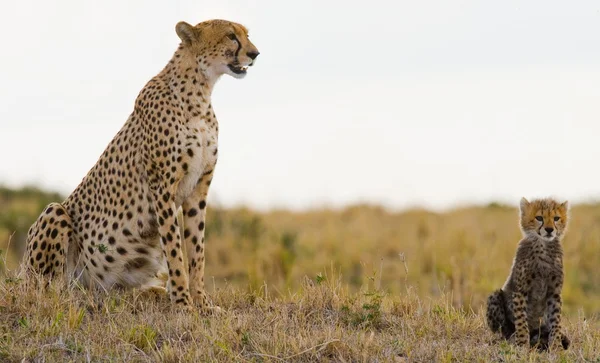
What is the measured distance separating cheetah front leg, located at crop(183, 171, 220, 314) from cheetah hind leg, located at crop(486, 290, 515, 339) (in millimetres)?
1563

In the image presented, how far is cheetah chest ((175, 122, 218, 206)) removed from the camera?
A: 5332 mm

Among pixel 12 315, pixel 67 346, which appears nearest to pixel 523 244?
pixel 67 346

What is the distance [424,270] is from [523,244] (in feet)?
19.2

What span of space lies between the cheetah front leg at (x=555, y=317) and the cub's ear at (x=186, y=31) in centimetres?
238

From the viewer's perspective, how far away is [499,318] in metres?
5.12

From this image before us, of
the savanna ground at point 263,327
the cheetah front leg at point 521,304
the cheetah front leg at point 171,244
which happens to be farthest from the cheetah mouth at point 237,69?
the cheetah front leg at point 521,304

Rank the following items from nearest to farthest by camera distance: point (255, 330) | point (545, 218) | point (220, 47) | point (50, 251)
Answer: point (255, 330), point (545, 218), point (220, 47), point (50, 251)

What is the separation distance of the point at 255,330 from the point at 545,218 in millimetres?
1586

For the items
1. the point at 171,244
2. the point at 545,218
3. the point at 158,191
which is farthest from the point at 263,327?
the point at 545,218

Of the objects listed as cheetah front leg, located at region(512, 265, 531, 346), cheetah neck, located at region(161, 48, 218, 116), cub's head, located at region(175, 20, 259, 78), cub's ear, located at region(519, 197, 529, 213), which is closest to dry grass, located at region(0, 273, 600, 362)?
cheetah front leg, located at region(512, 265, 531, 346)

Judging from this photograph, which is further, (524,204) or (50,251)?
(50,251)

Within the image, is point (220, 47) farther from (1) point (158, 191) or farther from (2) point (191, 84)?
(1) point (158, 191)

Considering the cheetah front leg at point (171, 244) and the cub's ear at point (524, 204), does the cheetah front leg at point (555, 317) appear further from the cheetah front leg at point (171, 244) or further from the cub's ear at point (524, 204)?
the cheetah front leg at point (171, 244)

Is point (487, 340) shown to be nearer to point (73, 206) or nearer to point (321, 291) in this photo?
point (321, 291)
